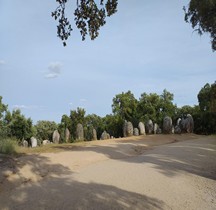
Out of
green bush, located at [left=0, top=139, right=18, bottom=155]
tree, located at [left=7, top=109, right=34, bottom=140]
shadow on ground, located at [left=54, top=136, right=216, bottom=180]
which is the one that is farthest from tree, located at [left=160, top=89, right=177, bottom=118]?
green bush, located at [left=0, top=139, right=18, bottom=155]

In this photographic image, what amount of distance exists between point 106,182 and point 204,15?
7.44m

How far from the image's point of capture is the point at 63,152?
15.0 metres

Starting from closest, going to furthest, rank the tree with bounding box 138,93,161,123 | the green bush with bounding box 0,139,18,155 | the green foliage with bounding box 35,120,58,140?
the green bush with bounding box 0,139,18,155 < the tree with bounding box 138,93,161,123 < the green foliage with bounding box 35,120,58,140

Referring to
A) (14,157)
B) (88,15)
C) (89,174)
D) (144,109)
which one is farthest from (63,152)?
(144,109)

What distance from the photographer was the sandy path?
8.77 metres

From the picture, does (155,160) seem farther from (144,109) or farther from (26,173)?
(144,109)

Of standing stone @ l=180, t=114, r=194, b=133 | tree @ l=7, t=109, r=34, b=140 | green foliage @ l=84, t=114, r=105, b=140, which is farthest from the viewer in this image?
green foliage @ l=84, t=114, r=105, b=140

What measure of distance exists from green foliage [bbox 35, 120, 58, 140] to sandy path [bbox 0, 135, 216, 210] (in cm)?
4716

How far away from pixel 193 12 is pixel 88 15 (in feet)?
25.4

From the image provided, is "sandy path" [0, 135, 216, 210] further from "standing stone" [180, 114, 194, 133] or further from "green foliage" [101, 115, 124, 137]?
"green foliage" [101, 115, 124, 137]

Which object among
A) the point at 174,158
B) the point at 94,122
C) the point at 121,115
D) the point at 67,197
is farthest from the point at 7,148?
the point at 94,122

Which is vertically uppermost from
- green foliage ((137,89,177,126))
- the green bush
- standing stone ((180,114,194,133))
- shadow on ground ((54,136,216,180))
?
green foliage ((137,89,177,126))

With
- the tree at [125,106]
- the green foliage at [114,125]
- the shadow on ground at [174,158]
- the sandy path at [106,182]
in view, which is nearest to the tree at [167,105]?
the tree at [125,106]

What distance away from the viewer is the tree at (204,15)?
1330 cm
